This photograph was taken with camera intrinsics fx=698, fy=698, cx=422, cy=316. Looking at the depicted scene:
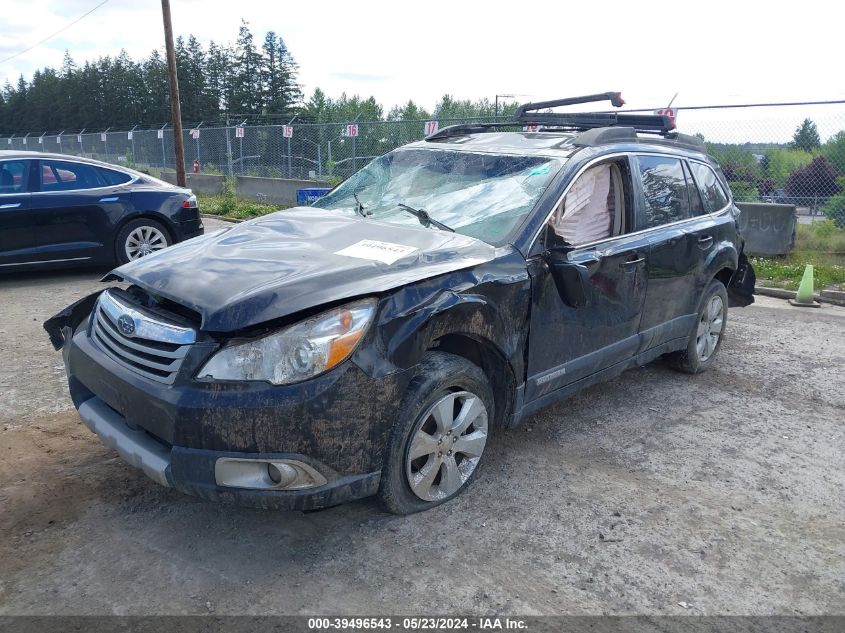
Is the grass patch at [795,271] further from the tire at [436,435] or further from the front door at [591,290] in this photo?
the tire at [436,435]

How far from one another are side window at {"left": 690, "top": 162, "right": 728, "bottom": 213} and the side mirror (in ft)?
7.02

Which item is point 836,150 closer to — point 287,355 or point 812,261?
point 812,261

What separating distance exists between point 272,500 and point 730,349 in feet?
16.0

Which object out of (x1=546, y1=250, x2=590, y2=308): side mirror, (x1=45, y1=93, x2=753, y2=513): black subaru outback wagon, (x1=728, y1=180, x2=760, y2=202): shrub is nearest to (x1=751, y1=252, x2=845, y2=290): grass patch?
(x1=728, y1=180, x2=760, y2=202): shrub

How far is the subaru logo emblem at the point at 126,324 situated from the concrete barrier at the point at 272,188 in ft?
44.9

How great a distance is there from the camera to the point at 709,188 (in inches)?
214

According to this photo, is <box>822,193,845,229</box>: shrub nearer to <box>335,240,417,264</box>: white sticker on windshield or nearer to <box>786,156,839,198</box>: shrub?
<box>786,156,839,198</box>: shrub

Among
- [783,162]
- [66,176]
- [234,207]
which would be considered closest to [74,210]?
[66,176]

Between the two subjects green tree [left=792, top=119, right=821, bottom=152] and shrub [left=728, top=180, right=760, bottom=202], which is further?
shrub [left=728, top=180, right=760, bottom=202]

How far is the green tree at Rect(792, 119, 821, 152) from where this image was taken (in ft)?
33.5

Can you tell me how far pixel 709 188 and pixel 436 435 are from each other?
3.48 m

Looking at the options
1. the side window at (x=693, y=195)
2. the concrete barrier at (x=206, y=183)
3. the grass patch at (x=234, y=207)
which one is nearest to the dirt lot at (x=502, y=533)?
the side window at (x=693, y=195)

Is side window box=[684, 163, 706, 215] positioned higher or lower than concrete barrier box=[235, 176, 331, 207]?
higher

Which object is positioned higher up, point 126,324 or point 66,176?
point 66,176
